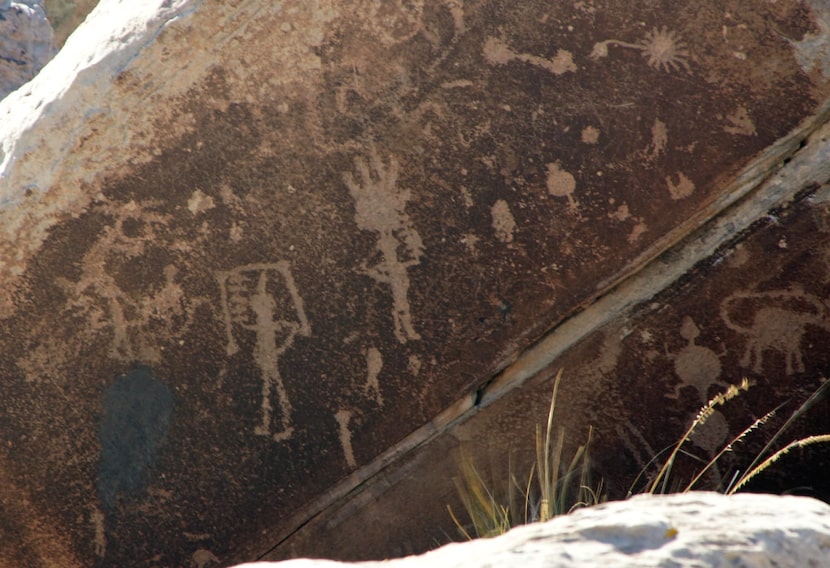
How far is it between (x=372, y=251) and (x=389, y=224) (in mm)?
62

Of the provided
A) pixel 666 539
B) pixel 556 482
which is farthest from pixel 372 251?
pixel 666 539

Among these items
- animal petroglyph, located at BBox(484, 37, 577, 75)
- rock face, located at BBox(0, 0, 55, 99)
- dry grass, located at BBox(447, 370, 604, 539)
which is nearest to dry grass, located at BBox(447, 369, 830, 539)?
dry grass, located at BBox(447, 370, 604, 539)

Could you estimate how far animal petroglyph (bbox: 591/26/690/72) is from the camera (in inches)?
63.9

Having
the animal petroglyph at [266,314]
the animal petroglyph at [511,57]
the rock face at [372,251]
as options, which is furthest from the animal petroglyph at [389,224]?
the animal petroglyph at [511,57]

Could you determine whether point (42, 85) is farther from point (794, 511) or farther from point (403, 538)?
point (794, 511)

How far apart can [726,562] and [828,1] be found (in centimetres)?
116

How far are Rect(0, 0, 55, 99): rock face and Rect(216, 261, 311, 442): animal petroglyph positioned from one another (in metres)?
1.86

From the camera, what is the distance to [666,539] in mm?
925

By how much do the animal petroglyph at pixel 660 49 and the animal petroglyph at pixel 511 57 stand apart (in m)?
0.05

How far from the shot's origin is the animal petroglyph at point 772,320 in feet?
5.43

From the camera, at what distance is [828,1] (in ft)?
5.24

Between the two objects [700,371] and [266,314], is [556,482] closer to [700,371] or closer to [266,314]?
[700,371]

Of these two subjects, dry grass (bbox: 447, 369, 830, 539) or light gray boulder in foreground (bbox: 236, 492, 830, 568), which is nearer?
light gray boulder in foreground (bbox: 236, 492, 830, 568)

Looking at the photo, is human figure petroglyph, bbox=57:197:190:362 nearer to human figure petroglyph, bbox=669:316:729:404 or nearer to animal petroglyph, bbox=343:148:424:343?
animal petroglyph, bbox=343:148:424:343
